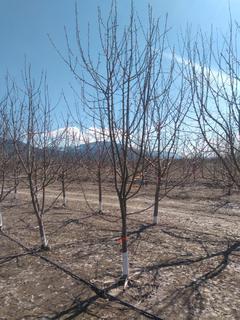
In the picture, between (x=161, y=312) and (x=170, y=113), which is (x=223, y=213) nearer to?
(x=170, y=113)

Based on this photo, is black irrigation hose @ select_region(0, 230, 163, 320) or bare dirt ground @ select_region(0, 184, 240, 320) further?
bare dirt ground @ select_region(0, 184, 240, 320)

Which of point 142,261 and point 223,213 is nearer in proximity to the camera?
point 142,261

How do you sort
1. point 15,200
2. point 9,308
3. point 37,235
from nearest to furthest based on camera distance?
1. point 9,308
2. point 37,235
3. point 15,200

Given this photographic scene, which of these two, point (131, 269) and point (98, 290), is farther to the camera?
point (131, 269)

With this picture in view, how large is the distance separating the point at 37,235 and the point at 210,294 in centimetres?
498

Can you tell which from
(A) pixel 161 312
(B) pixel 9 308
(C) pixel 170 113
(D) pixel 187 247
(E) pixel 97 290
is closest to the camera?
(A) pixel 161 312

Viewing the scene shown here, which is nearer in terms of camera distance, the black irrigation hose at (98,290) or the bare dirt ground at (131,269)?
the black irrigation hose at (98,290)

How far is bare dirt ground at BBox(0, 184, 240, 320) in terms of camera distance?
180 inches

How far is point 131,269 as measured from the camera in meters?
6.00

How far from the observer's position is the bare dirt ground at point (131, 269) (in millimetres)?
4570

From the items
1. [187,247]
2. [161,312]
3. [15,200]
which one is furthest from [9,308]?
[15,200]

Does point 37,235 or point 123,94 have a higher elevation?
point 123,94

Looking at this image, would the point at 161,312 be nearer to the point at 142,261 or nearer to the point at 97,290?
the point at 97,290

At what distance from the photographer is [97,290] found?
5.11 meters
